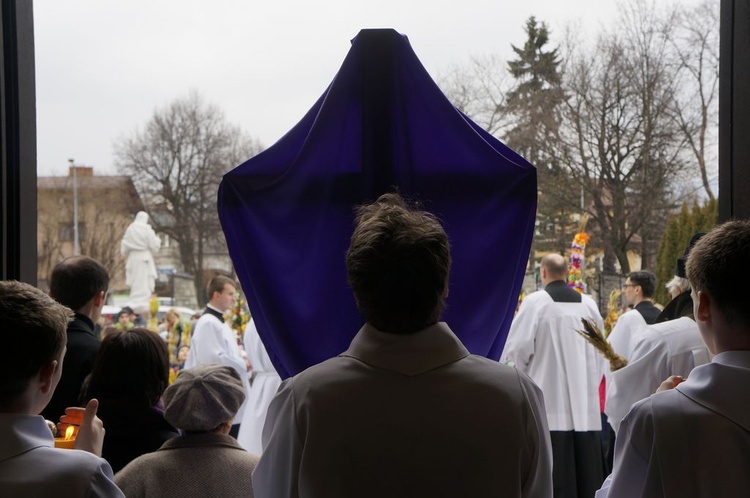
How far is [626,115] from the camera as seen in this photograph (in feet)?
56.7

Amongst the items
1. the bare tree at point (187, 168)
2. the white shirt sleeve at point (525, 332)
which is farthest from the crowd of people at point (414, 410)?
the bare tree at point (187, 168)

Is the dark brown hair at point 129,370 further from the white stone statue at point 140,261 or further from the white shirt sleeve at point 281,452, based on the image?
the white stone statue at point 140,261

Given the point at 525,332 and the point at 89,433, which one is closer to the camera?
the point at 89,433

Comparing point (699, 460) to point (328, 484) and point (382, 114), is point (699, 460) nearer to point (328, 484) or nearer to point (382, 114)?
point (328, 484)

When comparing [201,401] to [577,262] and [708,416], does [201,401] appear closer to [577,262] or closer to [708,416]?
[708,416]

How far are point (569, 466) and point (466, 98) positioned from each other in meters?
11.3

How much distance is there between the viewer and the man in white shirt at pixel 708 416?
1613 mm

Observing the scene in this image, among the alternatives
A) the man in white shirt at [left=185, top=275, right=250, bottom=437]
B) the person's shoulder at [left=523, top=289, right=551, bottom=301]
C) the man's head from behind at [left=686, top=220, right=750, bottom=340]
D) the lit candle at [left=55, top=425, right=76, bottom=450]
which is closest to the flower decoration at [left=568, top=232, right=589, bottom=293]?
the person's shoulder at [left=523, top=289, right=551, bottom=301]

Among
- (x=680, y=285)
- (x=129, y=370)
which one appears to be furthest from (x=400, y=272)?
(x=680, y=285)

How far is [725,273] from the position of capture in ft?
5.52

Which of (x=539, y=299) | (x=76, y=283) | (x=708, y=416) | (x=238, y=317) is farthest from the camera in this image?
(x=238, y=317)

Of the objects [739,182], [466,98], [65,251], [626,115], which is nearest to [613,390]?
[739,182]

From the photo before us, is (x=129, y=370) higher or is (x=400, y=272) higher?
(x=400, y=272)

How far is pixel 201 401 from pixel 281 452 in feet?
2.61
